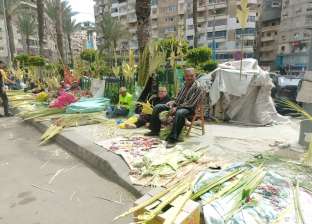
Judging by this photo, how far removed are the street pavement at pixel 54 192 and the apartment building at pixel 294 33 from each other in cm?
4989

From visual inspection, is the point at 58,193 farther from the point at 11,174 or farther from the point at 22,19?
the point at 22,19

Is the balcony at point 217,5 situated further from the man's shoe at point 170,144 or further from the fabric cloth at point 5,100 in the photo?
the man's shoe at point 170,144

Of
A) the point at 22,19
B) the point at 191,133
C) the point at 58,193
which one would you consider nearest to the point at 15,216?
the point at 58,193

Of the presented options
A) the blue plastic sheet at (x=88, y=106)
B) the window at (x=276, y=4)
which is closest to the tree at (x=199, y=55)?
the blue plastic sheet at (x=88, y=106)

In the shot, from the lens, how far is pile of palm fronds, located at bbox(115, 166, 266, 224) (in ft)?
8.99

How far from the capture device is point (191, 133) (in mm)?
6188

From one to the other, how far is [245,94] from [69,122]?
440cm

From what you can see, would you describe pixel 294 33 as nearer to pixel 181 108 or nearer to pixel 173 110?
pixel 173 110

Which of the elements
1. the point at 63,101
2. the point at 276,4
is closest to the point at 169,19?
the point at 276,4

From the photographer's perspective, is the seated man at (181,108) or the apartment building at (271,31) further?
the apartment building at (271,31)

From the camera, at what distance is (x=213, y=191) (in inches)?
125

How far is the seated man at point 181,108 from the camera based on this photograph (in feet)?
17.9

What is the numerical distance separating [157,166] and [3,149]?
384 cm

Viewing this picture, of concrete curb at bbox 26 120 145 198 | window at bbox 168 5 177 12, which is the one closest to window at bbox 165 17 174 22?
window at bbox 168 5 177 12
